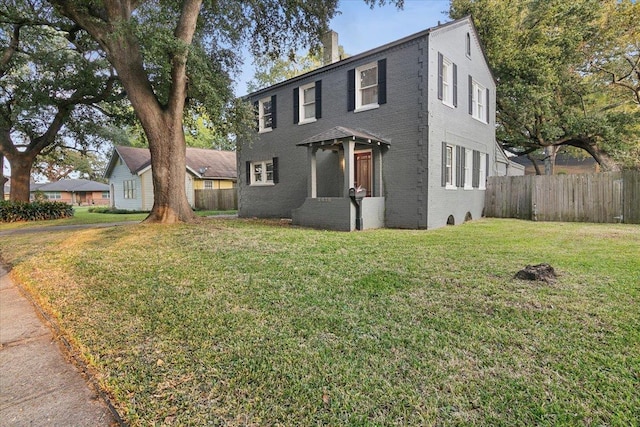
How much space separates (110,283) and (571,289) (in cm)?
585

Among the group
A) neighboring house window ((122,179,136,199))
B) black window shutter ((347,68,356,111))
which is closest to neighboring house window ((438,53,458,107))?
black window shutter ((347,68,356,111))

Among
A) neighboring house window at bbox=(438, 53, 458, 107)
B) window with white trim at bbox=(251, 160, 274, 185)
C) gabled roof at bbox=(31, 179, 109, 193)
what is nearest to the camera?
neighboring house window at bbox=(438, 53, 458, 107)

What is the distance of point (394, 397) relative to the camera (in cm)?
201

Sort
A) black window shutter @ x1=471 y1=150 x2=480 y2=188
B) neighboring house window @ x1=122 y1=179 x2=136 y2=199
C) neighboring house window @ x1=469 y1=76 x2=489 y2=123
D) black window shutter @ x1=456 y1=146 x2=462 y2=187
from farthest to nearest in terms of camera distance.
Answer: neighboring house window @ x1=122 y1=179 x2=136 y2=199 < black window shutter @ x1=471 y1=150 x2=480 y2=188 < neighboring house window @ x1=469 y1=76 x2=489 y2=123 < black window shutter @ x1=456 y1=146 x2=462 y2=187

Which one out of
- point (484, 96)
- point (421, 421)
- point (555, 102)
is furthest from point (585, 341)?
point (555, 102)

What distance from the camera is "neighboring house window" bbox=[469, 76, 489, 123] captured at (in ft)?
40.0

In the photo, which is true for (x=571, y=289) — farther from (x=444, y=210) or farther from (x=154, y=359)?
(x=444, y=210)

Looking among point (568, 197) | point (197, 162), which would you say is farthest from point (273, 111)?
point (197, 162)

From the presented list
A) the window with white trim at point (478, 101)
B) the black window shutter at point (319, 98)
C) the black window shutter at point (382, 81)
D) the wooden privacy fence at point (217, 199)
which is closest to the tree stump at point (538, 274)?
the black window shutter at point (382, 81)

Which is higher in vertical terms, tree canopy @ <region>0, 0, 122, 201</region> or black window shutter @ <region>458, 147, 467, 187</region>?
tree canopy @ <region>0, 0, 122, 201</region>

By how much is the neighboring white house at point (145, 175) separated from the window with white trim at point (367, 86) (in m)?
15.6

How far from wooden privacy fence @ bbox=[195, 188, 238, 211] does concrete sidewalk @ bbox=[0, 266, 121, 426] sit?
18.8 meters

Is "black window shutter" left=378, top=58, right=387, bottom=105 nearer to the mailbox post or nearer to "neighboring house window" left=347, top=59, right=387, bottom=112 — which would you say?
"neighboring house window" left=347, top=59, right=387, bottom=112

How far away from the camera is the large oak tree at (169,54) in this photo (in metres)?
9.25
